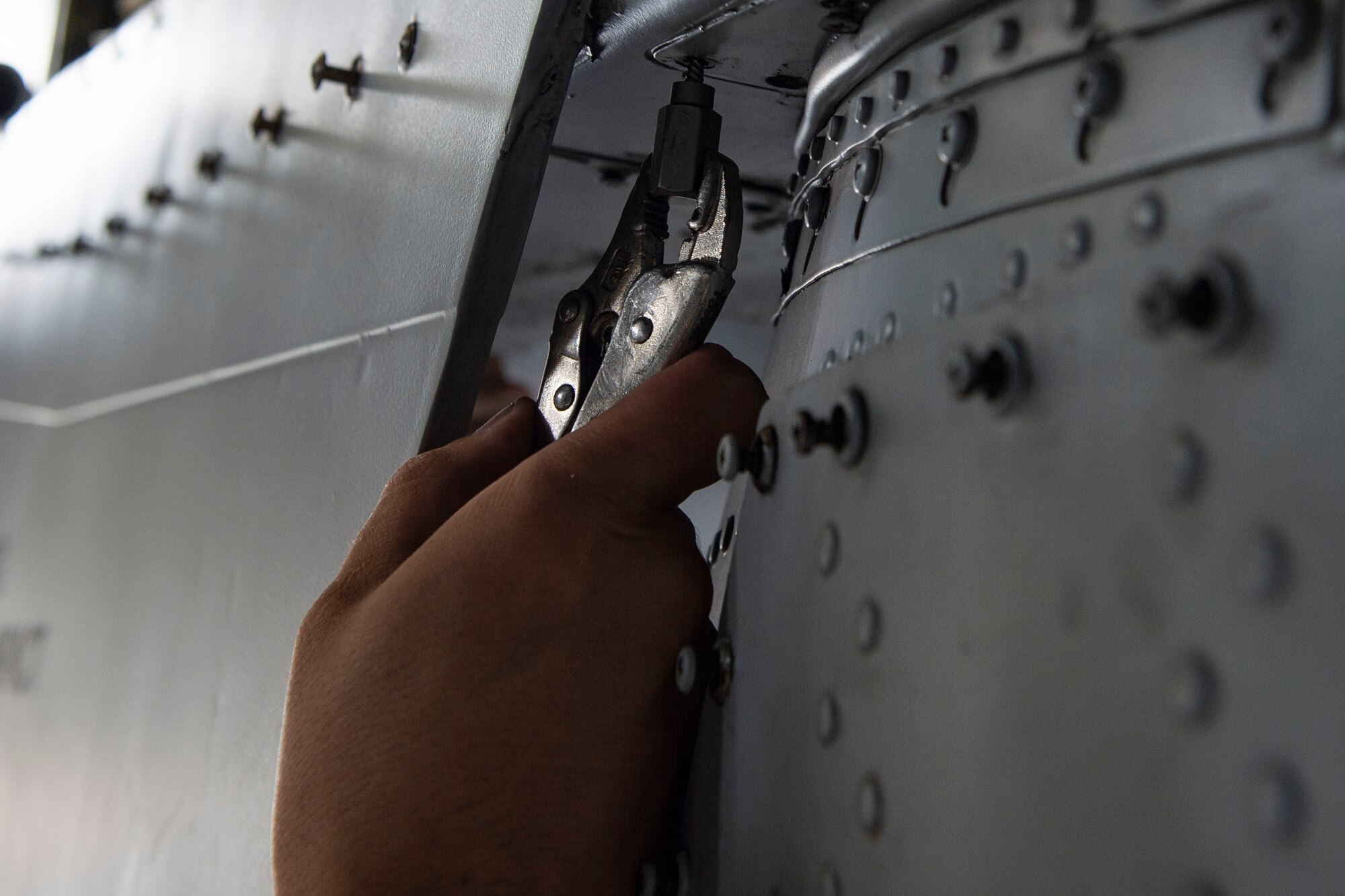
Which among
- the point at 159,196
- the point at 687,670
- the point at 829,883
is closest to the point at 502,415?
the point at 687,670

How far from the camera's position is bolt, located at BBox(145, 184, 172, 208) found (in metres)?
1.37

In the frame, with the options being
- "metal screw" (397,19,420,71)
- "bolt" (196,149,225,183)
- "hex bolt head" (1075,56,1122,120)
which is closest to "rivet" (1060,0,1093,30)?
"hex bolt head" (1075,56,1122,120)

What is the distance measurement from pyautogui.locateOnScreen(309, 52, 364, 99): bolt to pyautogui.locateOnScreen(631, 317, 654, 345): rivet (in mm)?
481

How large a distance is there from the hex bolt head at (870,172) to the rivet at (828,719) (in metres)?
0.23

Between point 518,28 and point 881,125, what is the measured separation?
31 cm

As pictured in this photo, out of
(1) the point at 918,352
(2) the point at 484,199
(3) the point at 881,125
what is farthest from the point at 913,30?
(2) the point at 484,199

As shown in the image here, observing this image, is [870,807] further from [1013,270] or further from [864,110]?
[864,110]

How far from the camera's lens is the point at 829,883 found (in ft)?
1.38

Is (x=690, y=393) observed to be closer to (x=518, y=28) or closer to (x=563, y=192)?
(x=518, y=28)

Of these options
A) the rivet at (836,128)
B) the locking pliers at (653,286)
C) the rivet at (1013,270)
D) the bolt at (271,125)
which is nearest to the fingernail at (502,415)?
the locking pliers at (653,286)

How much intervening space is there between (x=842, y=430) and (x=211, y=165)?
1.03 meters

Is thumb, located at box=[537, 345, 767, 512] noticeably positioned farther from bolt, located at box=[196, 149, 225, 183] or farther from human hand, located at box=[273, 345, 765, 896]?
bolt, located at box=[196, 149, 225, 183]

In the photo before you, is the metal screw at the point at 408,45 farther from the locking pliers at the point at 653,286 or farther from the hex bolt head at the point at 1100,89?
the hex bolt head at the point at 1100,89

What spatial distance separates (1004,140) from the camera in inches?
17.0
